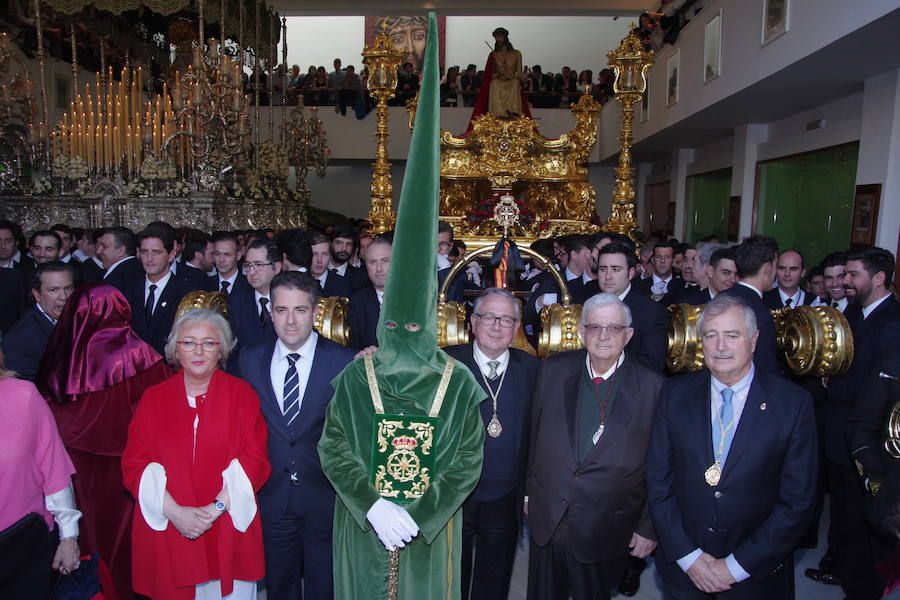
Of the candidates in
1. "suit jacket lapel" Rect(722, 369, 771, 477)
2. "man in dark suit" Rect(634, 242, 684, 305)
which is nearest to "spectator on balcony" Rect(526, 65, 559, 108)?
"man in dark suit" Rect(634, 242, 684, 305)

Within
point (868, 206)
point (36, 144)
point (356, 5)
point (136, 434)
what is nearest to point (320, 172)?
point (36, 144)

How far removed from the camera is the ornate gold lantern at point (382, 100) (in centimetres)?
806

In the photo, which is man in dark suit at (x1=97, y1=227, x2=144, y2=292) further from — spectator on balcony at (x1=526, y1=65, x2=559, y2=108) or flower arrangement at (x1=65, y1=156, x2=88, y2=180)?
spectator on balcony at (x1=526, y1=65, x2=559, y2=108)

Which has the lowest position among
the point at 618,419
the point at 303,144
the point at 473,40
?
the point at 618,419

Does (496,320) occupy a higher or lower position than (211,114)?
lower

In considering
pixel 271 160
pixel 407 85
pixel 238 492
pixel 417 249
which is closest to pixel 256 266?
pixel 238 492

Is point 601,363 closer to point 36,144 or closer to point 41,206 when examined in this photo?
point 41,206

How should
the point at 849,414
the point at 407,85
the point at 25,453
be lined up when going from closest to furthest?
the point at 25,453 → the point at 849,414 → the point at 407,85

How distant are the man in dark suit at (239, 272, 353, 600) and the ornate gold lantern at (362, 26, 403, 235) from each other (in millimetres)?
5591

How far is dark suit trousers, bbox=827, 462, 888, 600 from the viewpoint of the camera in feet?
10.1

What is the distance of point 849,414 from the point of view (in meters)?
3.02

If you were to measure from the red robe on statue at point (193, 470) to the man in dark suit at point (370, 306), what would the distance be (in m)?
1.28

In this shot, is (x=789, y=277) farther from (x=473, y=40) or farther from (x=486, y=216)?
(x=473, y=40)

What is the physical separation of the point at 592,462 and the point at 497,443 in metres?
0.39
